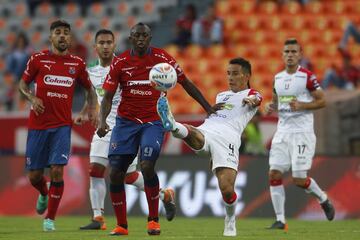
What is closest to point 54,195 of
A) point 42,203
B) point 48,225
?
point 48,225

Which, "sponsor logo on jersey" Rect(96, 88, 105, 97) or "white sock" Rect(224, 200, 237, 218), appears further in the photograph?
"sponsor logo on jersey" Rect(96, 88, 105, 97)

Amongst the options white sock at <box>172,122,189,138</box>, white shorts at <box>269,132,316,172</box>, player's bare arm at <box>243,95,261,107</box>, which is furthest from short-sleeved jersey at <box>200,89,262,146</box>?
white shorts at <box>269,132,316,172</box>

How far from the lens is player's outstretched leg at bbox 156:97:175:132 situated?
12406 mm

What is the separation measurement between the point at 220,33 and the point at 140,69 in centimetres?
1298

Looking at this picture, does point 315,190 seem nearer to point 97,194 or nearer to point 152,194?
point 97,194

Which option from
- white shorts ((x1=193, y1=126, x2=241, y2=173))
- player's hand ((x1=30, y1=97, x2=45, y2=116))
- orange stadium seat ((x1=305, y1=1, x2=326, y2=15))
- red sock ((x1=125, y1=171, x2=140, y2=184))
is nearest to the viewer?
white shorts ((x1=193, y1=126, x2=241, y2=173))

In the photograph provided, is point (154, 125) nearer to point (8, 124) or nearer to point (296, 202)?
point (296, 202)

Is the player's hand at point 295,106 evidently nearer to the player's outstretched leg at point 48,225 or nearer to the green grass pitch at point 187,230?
the green grass pitch at point 187,230

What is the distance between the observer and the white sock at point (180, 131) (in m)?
12.8

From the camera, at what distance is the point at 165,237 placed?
499 inches

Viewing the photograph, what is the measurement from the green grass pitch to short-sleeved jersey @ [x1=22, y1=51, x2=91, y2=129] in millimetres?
1394

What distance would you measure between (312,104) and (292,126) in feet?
1.60

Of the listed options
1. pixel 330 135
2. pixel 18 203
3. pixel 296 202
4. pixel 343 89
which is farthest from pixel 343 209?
pixel 18 203

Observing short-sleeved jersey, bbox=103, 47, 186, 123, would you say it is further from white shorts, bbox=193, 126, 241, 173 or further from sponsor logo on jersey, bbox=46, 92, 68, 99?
sponsor logo on jersey, bbox=46, 92, 68, 99
